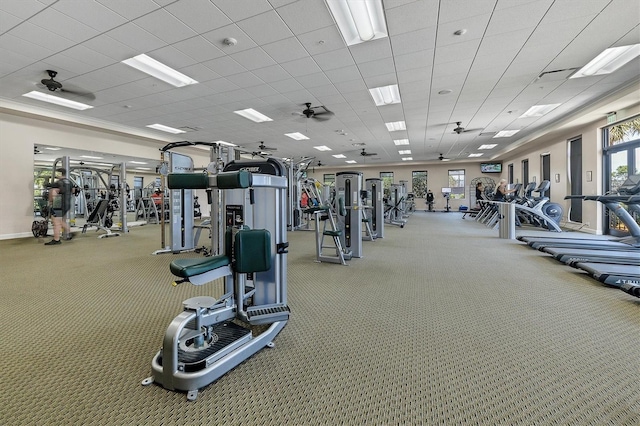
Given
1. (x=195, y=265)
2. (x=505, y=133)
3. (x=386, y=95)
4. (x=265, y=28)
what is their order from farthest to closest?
1. (x=505, y=133)
2. (x=386, y=95)
3. (x=265, y=28)
4. (x=195, y=265)

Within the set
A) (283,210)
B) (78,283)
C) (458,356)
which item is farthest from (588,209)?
(78,283)

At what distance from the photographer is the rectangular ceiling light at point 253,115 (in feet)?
23.1

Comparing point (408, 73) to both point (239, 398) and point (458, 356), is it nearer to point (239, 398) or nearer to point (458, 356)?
point (458, 356)

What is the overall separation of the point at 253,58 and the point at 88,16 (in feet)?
6.48

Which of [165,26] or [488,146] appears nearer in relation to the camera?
[165,26]

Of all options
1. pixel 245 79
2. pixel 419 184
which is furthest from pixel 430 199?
pixel 245 79

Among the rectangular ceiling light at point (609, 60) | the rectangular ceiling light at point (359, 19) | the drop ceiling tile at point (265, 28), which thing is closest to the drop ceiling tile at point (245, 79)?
the drop ceiling tile at point (265, 28)

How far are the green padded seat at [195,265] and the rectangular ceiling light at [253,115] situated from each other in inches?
232

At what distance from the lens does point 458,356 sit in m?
1.87

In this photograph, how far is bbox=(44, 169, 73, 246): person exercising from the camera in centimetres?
632

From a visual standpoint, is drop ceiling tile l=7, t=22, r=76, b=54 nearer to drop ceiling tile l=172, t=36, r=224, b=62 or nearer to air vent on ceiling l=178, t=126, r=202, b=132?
drop ceiling tile l=172, t=36, r=224, b=62

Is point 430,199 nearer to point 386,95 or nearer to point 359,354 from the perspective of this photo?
point 386,95

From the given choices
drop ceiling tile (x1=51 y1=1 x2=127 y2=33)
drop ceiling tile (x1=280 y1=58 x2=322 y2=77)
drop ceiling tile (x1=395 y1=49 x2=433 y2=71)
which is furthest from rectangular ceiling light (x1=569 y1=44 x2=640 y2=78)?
drop ceiling tile (x1=51 y1=1 x2=127 y2=33)

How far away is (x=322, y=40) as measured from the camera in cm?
380
